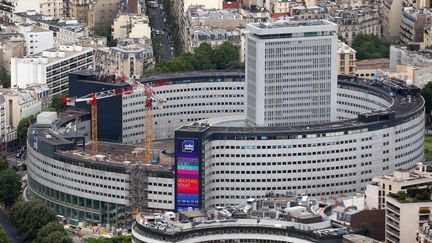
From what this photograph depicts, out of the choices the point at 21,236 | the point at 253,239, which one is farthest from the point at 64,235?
the point at 253,239

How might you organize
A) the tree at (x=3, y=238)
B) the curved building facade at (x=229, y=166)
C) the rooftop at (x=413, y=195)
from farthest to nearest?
the curved building facade at (x=229, y=166), the tree at (x=3, y=238), the rooftop at (x=413, y=195)

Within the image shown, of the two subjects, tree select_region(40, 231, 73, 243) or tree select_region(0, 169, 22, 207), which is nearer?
tree select_region(40, 231, 73, 243)

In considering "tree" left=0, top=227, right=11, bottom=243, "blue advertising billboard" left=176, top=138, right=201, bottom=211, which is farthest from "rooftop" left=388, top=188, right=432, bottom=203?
"tree" left=0, top=227, right=11, bottom=243

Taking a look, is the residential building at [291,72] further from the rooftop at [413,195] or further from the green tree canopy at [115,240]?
the rooftop at [413,195]

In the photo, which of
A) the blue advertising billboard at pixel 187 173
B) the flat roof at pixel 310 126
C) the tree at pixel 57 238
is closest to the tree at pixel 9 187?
the blue advertising billboard at pixel 187 173

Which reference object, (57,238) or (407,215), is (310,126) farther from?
(407,215)

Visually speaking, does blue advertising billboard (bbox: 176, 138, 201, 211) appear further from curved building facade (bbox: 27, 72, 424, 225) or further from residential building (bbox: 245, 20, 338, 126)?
residential building (bbox: 245, 20, 338, 126)

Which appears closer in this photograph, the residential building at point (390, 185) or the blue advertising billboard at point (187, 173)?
the residential building at point (390, 185)

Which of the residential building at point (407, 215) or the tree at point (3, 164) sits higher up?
the residential building at point (407, 215)
